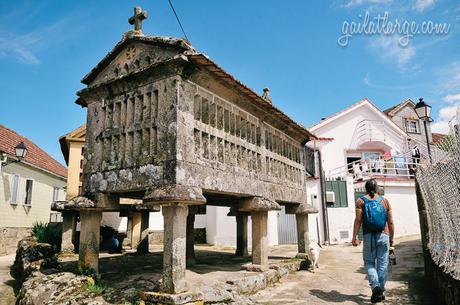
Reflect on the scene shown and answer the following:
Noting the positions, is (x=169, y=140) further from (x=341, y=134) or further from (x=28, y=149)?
(x=341, y=134)

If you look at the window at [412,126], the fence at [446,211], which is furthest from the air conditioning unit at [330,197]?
the window at [412,126]

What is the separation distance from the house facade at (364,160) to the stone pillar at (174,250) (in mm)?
10770

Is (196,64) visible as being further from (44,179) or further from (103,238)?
(44,179)

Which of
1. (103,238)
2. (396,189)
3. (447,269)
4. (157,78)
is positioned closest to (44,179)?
(103,238)

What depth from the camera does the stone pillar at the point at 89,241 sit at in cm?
648

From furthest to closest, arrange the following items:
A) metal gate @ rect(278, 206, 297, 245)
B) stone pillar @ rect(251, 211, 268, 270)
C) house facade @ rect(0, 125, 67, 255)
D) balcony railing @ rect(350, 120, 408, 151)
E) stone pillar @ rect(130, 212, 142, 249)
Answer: balcony railing @ rect(350, 120, 408, 151) < metal gate @ rect(278, 206, 297, 245) < house facade @ rect(0, 125, 67, 255) < stone pillar @ rect(130, 212, 142, 249) < stone pillar @ rect(251, 211, 268, 270)

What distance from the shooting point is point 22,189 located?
17.4 m

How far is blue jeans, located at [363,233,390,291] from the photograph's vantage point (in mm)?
5273

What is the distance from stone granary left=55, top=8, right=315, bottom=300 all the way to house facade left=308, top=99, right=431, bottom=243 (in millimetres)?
8547

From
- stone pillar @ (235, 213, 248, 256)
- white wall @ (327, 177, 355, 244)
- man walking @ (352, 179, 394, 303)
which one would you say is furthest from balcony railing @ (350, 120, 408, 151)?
man walking @ (352, 179, 394, 303)

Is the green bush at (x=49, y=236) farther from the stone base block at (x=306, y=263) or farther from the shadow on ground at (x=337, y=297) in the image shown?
the shadow on ground at (x=337, y=297)

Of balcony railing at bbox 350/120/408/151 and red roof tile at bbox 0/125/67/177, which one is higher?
balcony railing at bbox 350/120/408/151

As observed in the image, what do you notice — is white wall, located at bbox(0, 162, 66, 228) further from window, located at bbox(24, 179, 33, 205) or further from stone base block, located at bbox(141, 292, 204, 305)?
stone base block, located at bbox(141, 292, 204, 305)

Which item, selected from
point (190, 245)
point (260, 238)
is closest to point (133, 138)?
point (260, 238)
